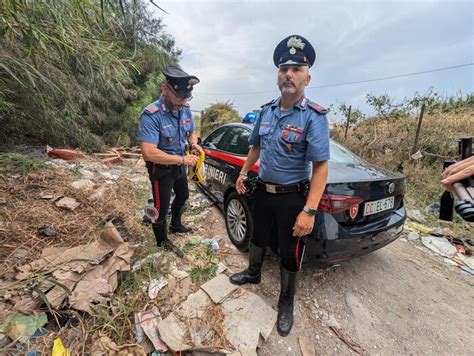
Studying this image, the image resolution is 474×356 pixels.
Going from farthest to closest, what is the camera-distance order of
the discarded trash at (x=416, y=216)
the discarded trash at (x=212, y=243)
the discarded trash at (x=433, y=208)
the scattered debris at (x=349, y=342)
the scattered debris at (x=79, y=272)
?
the discarded trash at (x=433, y=208)
the discarded trash at (x=416, y=216)
the discarded trash at (x=212, y=243)
the scattered debris at (x=349, y=342)
the scattered debris at (x=79, y=272)

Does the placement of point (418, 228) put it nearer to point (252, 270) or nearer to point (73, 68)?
point (252, 270)

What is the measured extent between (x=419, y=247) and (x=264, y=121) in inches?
117

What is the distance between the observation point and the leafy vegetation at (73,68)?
2141mm

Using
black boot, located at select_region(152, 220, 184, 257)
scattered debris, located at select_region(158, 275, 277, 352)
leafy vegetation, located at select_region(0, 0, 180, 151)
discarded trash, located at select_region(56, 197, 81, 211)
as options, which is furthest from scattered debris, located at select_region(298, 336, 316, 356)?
discarded trash, located at select_region(56, 197, 81, 211)

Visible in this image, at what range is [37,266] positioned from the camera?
1.94 m

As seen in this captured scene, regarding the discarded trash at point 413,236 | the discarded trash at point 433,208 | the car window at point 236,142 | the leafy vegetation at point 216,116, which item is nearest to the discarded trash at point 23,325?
the car window at point 236,142

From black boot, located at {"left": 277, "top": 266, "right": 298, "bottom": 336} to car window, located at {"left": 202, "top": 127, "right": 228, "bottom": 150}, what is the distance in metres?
2.08

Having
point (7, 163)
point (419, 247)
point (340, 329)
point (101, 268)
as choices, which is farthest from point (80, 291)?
point (419, 247)

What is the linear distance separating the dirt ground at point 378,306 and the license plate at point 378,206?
819 mm

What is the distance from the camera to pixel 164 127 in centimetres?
213

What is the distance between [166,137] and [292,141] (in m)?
1.14

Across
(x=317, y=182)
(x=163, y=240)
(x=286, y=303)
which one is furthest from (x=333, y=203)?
(x=163, y=240)

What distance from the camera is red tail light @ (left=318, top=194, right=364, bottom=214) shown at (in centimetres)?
182

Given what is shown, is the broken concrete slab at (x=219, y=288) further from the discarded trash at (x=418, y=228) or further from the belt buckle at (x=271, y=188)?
the discarded trash at (x=418, y=228)
